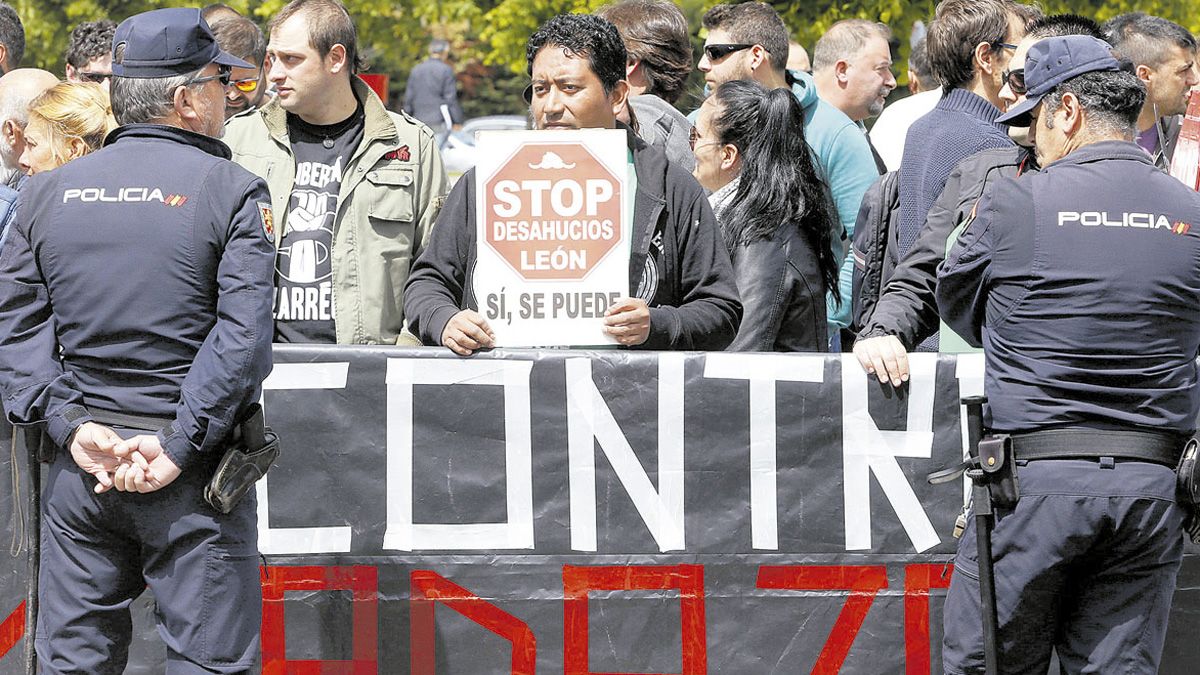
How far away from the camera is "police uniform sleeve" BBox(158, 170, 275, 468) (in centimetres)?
410

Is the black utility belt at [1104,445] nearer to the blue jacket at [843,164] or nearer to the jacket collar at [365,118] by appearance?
the blue jacket at [843,164]

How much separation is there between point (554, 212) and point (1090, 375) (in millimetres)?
1644

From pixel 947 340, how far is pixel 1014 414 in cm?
99

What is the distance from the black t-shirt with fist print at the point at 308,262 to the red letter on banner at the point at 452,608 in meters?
1.15

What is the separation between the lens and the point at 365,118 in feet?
19.3

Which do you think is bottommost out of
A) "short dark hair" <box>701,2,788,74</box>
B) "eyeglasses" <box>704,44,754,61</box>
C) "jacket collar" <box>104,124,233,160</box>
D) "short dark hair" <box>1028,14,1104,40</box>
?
"jacket collar" <box>104,124,233,160</box>


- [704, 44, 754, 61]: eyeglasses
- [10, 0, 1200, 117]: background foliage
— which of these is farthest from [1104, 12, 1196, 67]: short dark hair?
[10, 0, 1200, 117]: background foliage

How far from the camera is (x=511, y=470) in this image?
4891 mm

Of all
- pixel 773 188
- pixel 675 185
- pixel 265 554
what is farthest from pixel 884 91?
pixel 265 554

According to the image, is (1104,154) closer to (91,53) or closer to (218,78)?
(218,78)

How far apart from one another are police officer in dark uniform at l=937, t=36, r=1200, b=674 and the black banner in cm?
64

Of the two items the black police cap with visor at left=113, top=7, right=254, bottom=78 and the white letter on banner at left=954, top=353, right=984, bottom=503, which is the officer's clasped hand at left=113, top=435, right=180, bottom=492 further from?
the white letter on banner at left=954, top=353, right=984, bottom=503

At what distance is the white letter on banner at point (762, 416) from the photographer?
4.86 metres

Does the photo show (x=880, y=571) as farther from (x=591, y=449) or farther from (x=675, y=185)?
(x=675, y=185)
